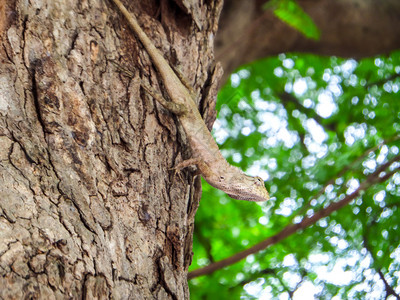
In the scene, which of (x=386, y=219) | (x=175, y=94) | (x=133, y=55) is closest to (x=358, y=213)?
(x=386, y=219)

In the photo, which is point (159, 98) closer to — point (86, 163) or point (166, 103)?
point (166, 103)

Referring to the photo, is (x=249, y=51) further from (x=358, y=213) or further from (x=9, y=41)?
(x=9, y=41)

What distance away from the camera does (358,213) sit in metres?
4.92

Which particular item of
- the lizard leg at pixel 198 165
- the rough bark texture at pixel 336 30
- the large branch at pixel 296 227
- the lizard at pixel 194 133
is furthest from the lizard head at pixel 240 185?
the rough bark texture at pixel 336 30

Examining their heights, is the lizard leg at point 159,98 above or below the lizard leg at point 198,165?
above

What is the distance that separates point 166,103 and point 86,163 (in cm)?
89

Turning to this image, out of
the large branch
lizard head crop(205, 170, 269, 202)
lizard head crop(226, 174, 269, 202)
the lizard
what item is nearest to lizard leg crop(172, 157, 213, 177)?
the lizard

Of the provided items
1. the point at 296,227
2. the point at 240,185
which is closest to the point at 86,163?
the point at 240,185

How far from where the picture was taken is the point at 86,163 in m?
2.40

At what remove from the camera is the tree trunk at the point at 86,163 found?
1.95 m

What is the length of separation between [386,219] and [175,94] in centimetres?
263

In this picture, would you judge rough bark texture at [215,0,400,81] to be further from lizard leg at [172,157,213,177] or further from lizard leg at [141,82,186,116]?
lizard leg at [141,82,186,116]

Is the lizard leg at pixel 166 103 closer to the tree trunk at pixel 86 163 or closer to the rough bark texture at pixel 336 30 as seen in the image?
the tree trunk at pixel 86 163

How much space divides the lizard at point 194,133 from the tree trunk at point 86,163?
0.06 metres
